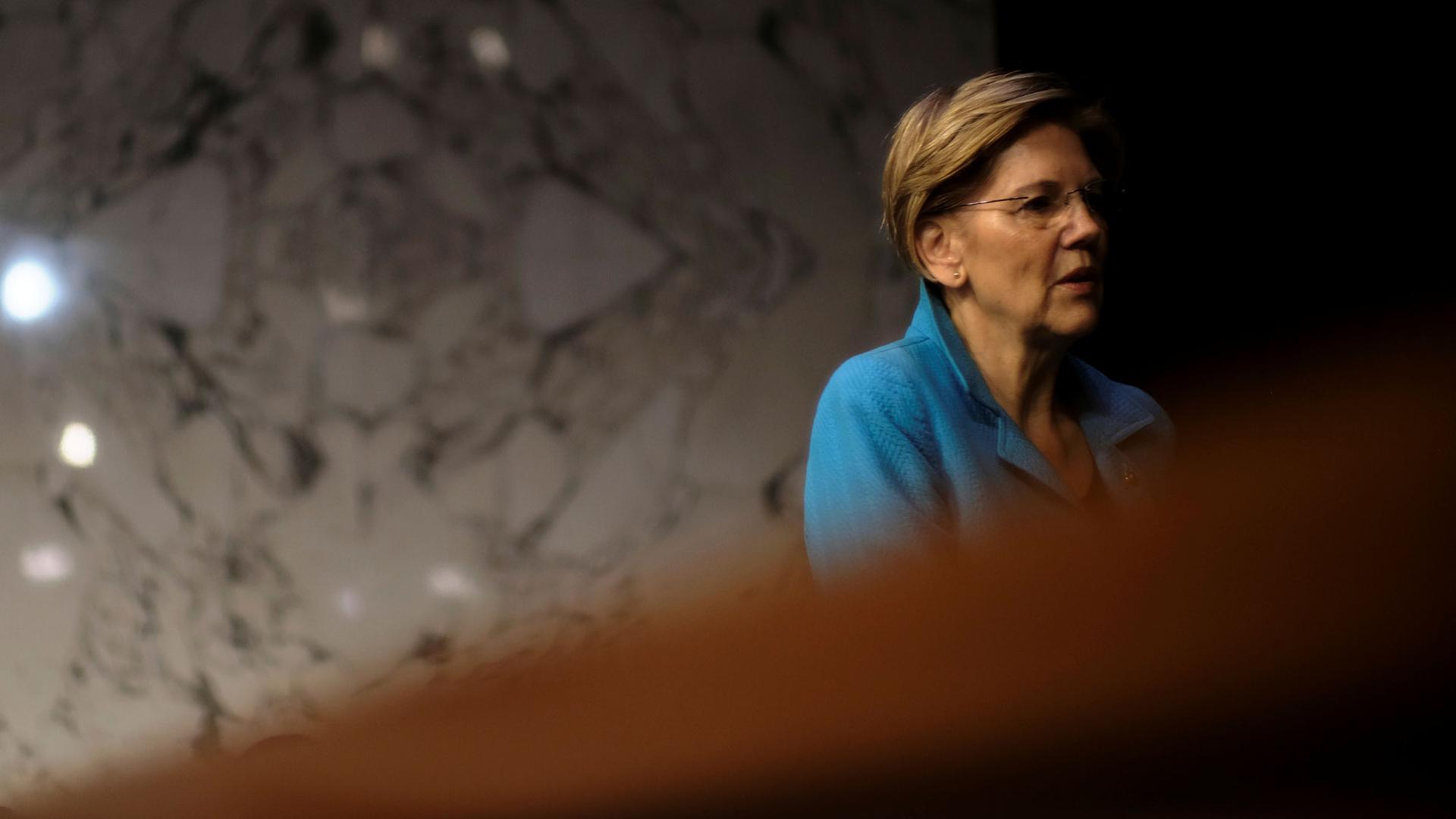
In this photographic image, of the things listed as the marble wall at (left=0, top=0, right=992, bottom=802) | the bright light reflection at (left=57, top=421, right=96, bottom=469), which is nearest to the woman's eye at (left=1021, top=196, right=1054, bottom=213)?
the marble wall at (left=0, top=0, right=992, bottom=802)

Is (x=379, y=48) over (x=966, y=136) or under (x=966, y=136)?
over

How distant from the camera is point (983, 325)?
1.85 ft

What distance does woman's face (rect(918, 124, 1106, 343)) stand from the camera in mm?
526

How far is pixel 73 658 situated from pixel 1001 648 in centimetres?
152

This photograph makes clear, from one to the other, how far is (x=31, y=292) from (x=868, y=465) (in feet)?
4.05

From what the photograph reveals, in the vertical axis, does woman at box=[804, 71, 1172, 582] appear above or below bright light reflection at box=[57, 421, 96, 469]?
below

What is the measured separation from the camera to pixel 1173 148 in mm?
1080

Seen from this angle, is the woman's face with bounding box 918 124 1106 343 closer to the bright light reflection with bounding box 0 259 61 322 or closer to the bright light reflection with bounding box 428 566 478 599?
the bright light reflection with bounding box 428 566 478 599

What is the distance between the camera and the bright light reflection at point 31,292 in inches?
54.8

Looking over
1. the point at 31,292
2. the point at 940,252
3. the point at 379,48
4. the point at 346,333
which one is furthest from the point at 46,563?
the point at 940,252

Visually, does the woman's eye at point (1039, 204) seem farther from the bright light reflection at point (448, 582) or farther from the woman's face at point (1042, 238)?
the bright light reflection at point (448, 582)

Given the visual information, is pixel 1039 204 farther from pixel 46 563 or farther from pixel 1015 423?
pixel 46 563

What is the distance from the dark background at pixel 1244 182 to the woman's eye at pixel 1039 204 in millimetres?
389

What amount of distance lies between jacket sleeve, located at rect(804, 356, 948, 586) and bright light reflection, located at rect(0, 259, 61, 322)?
1166mm
